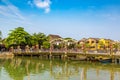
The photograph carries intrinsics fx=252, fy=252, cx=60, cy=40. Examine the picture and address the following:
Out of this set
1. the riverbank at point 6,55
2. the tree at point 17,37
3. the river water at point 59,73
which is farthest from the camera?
the tree at point 17,37

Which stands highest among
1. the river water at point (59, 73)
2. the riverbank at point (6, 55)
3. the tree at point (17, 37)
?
the tree at point (17, 37)

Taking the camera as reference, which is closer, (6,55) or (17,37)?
(6,55)

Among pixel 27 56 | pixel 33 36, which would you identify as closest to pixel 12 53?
pixel 27 56

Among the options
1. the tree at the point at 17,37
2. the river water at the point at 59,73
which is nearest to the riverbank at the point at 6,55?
the tree at the point at 17,37

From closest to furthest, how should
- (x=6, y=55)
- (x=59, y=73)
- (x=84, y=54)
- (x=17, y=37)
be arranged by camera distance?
(x=59, y=73) < (x=84, y=54) < (x=6, y=55) < (x=17, y=37)

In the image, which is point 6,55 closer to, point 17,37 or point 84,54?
point 17,37

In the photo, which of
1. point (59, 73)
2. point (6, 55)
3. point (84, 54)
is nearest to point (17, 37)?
point (6, 55)

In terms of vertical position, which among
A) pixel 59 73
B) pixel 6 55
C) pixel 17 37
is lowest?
pixel 59 73

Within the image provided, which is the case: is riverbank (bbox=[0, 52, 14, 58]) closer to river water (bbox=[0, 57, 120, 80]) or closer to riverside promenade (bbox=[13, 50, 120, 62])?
riverside promenade (bbox=[13, 50, 120, 62])

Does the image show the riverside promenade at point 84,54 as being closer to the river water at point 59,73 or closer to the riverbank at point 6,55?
the riverbank at point 6,55

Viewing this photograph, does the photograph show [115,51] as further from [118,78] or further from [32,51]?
[32,51]

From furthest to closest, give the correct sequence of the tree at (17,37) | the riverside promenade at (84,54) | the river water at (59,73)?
the tree at (17,37)
the riverside promenade at (84,54)
the river water at (59,73)

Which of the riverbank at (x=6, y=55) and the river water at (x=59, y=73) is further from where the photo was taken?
the riverbank at (x=6, y=55)

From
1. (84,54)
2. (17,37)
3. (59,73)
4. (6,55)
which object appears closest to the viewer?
(59,73)
